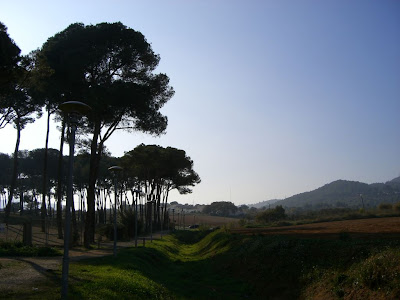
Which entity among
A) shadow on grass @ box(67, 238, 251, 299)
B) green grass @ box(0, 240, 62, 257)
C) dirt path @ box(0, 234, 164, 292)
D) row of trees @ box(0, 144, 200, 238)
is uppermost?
row of trees @ box(0, 144, 200, 238)

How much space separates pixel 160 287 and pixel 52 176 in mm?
54890

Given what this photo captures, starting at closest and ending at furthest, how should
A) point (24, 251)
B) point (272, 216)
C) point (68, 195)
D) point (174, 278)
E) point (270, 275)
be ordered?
point (68, 195) → point (270, 275) → point (174, 278) → point (24, 251) → point (272, 216)

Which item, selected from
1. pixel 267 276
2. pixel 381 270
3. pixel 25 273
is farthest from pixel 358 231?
pixel 25 273

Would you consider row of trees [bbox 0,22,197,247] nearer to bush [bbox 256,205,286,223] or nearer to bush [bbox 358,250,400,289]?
bush [bbox 358,250,400,289]

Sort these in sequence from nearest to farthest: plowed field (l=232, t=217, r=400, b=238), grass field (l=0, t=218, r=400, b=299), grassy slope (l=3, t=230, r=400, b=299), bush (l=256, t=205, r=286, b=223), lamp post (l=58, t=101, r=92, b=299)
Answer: lamp post (l=58, t=101, r=92, b=299) < grass field (l=0, t=218, r=400, b=299) < grassy slope (l=3, t=230, r=400, b=299) < plowed field (l=232, t=217, r=400, b=238) < bush (l=256, t=205, r=286, b=223)

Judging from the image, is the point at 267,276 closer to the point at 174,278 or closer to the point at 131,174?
the point at 174,278

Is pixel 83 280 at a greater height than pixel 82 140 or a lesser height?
lesser

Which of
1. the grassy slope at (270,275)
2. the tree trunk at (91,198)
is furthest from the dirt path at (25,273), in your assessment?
the tree trunk at (91,198)

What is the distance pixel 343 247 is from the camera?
46.3ft

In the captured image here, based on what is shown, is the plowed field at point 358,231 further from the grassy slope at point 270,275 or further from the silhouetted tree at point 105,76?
the silhouetted tree at point 105,76

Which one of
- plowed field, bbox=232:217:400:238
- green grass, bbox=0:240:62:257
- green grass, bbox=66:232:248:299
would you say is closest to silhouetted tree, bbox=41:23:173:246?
green grass, bbox=0:240:62:257

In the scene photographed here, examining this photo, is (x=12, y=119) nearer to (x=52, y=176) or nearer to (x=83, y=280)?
(x=83, y=280)

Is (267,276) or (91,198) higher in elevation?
(91,198)

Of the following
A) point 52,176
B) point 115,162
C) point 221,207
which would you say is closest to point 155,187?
point 115,162
